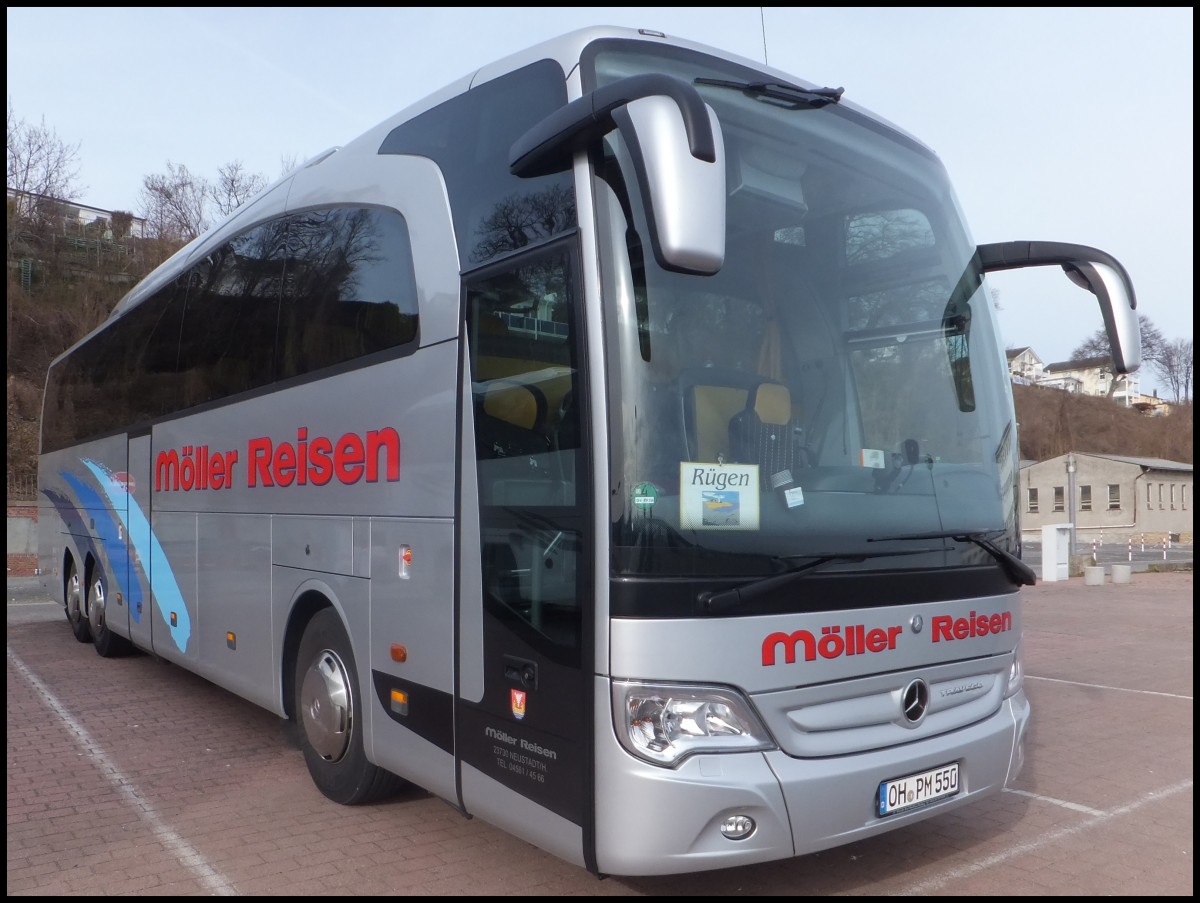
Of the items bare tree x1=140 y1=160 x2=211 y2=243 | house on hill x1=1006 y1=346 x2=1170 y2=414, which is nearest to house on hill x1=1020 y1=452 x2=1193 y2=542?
house on hill x1=1006 y1=346 x2=1170 y2=414

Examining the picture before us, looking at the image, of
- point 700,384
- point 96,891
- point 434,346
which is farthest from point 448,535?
point 96,891

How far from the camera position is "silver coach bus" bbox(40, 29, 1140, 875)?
3.72m

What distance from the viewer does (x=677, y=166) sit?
3.33m

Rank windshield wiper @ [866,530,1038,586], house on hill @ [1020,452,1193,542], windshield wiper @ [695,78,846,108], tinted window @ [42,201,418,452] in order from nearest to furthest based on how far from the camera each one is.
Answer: windshield wiper @ [695,78,846,108]
windshield wiper @ [866,530,1038,586]
tinted window @ [42,201,418,452]
house on hill @ [1020,452,1193,542]

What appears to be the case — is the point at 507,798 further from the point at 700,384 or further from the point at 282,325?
the point at 282,325

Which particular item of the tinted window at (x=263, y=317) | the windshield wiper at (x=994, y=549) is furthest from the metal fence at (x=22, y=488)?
the windshield wiper at (x=994, y=549)

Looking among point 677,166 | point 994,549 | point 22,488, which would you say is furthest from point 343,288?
point 22,488

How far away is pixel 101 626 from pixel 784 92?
9.15 m

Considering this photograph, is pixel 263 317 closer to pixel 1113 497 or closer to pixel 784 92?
pixel 784 92

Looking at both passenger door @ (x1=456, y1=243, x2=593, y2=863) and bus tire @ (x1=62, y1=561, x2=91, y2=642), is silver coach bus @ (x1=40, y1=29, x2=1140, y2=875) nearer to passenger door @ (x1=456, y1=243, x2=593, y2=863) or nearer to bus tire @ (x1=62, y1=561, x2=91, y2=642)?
passenger door @ (x1=456, y1=243, x2=593, y2=863)

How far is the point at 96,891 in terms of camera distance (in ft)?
14.8

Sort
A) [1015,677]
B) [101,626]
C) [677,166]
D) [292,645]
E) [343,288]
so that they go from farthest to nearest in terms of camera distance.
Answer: [101,626] < [292,645] < [343,288] < [1015,677] < [677,166]

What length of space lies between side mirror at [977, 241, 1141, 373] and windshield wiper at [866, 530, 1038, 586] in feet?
3.66

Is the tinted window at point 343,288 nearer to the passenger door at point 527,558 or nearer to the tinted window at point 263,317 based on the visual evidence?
the tinted window at point 263,317
